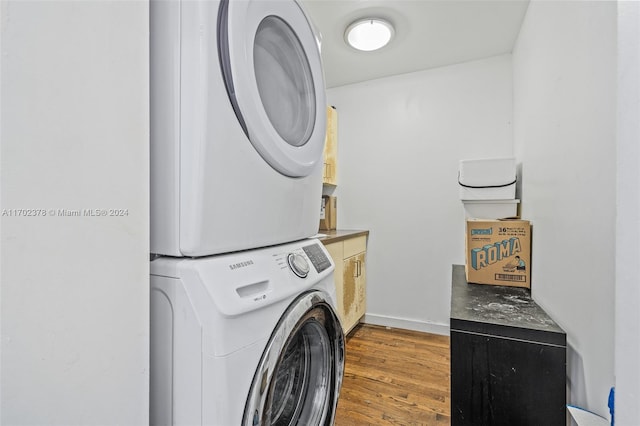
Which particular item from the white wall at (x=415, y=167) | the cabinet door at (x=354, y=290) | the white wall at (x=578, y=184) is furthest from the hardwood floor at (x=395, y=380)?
the white wall at (x=578, y=184)

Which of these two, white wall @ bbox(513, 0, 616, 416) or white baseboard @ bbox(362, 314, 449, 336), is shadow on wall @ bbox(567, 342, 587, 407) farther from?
white baseboard @ bbox(362, 314, 449, 336)

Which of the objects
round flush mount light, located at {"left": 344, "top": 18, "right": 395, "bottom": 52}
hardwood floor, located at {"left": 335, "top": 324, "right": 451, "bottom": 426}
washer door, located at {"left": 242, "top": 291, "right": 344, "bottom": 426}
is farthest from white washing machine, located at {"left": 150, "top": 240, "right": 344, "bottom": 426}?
round flush mount light, located at {"left": 344, "top": 18, "right": 395, "bottom": 52}

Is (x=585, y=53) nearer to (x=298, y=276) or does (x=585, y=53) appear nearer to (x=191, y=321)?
(x=298, y=276)

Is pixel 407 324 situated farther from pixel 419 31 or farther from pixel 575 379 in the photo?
pixel 419 31

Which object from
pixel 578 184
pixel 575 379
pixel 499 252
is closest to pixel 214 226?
pixel 578 184

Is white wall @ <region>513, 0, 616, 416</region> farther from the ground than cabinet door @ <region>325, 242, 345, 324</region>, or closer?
farther from the ground

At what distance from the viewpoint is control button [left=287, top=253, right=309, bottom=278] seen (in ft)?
2.79

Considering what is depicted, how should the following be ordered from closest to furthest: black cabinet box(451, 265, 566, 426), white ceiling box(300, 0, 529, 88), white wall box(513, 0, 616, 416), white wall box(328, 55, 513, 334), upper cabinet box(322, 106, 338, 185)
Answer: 1. white wall box(513, 0, 616, 416)
2. black cabinet box(451, 265, 566, 426)
3. white ceiling box(300, 0, 529, 88)
4. white wall box(328, 55, 513, 334)
5. upper cabinet box(322, 106, 338, 185)

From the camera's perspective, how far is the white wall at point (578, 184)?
2.73 feet

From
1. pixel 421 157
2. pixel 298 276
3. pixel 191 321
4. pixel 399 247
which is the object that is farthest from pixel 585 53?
pixel 399 247

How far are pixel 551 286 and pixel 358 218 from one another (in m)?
1.86

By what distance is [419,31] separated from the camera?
2162 mm

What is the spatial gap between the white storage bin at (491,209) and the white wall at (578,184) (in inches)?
16.5
